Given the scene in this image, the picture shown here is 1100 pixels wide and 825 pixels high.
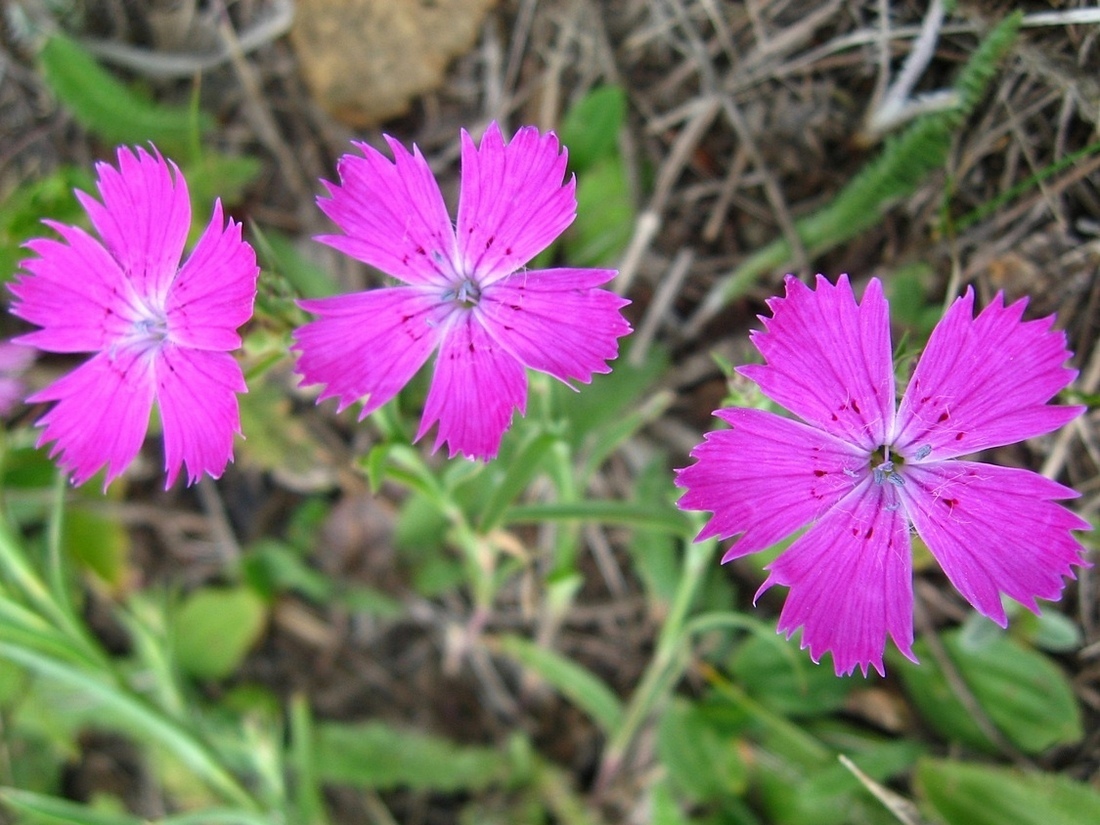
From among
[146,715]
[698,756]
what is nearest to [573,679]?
[698,756]

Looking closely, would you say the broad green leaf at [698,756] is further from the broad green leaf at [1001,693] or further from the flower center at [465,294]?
the flower center at [465,294]

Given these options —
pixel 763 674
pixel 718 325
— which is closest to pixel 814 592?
pixel 763 674

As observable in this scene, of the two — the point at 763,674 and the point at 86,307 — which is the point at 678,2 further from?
the point at 763,674

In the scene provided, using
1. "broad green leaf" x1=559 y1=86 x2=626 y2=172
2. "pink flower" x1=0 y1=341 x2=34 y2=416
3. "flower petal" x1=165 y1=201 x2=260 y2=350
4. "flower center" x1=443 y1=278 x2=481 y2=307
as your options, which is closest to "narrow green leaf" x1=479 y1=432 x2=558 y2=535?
"flower center" x1=443 y1=278 x2=481 y2=307

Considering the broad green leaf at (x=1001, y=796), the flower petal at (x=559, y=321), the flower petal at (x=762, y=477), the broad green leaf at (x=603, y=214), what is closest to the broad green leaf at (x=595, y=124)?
the broad green leaf at (x=603, y=214)

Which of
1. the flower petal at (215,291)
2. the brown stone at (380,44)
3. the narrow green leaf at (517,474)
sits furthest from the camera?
the brown stone at (380,44)

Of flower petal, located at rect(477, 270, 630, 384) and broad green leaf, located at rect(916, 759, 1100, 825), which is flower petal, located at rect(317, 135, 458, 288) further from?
broad green leaf, located at rect(916, 759, 1100, 825)
